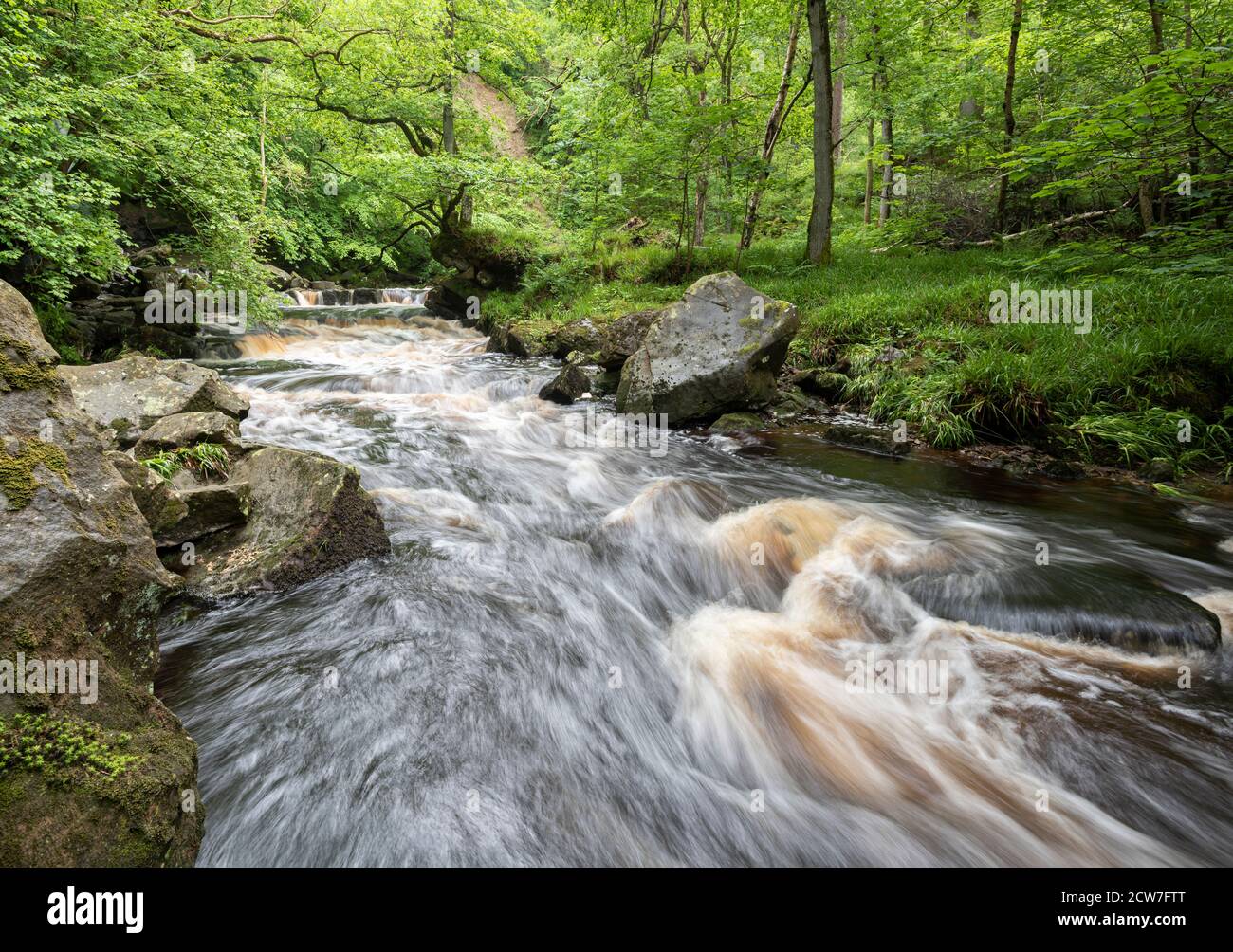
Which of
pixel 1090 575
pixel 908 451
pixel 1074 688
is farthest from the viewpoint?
pixel 908 451

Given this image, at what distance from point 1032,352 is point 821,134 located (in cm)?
665

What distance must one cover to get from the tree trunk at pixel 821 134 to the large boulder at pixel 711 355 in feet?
15.0

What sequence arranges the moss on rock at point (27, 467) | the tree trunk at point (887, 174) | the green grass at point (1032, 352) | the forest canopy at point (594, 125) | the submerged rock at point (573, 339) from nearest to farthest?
the moss on rock at point (27, 467) → the green grass at point (1032, 352) → the forest canopy at point (594, 125) → the submerged rock at point (573, 339) → the tree trunk at point (887, 174)

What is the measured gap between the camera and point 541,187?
15.6 m

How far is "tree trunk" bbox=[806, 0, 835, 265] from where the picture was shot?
10484mm

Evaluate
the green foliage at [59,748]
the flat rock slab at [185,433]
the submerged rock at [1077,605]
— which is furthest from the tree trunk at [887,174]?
the green foliage at [59,748]

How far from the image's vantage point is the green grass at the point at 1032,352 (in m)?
5.92

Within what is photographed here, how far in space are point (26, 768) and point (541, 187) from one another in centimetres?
1654

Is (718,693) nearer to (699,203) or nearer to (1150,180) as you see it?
(1150,180)

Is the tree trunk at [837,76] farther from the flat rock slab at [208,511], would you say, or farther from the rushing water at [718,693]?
the flat rock slab at [208,511]

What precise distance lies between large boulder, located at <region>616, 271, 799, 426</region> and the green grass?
4.73 ft

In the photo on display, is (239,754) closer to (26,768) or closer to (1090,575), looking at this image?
(26,768)

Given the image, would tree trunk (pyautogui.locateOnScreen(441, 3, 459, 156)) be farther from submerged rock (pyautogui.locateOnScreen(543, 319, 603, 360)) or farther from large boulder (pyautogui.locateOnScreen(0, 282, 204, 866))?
large boulder (pyautogui.locateOnScreen(0, 282, 204, 866))
